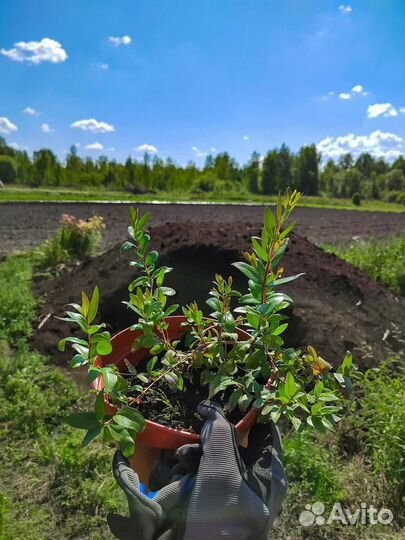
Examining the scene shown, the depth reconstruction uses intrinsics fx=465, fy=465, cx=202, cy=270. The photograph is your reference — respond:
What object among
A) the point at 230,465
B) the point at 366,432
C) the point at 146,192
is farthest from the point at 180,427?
the point at 146,192

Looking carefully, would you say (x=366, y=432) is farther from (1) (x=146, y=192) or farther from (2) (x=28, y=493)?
(1) (x=146, y=192)

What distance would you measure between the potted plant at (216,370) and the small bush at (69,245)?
482cm

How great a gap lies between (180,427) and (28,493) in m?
1.42

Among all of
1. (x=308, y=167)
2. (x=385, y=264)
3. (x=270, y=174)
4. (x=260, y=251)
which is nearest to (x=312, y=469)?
(x=260, y=251)

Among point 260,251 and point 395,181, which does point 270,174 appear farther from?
point 260,251

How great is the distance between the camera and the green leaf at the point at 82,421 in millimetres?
953

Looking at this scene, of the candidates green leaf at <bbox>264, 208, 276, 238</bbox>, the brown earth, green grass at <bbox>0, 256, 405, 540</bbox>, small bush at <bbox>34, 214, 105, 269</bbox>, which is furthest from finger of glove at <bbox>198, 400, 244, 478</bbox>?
the brown earth

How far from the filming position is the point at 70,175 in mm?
34594

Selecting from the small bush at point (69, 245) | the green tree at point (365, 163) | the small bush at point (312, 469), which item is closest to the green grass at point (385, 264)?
the small bush at point (312, 469)

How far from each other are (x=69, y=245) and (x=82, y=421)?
215 inches

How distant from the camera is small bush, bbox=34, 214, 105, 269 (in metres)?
5.95

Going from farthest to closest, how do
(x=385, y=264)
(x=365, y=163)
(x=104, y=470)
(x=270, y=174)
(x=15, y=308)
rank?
(x=365, y=163)
(x=270, y=174)
(x=385, y=264)
(x=15, y=308)
(x=104, y=470)

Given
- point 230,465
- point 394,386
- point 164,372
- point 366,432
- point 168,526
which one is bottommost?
point 366,432

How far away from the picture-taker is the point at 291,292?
11.9ft
